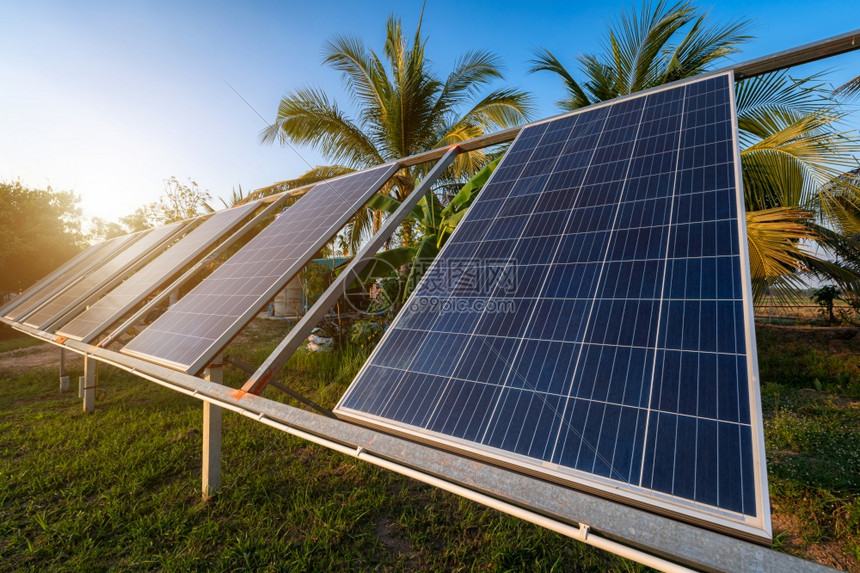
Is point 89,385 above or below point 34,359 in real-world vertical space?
above

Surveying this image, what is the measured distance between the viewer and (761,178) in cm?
689

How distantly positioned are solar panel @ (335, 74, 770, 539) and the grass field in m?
2.10

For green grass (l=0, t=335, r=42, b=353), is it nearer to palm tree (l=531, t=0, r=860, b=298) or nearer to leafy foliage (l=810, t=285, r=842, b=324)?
Result: palm tree (l=531, t=0, r=860, b=298)

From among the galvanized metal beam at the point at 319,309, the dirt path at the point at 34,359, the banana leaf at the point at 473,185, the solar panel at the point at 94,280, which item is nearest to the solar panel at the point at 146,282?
the solar panel at the point at 94,280

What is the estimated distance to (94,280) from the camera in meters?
7.93

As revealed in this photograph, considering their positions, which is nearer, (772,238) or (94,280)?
(772,238)

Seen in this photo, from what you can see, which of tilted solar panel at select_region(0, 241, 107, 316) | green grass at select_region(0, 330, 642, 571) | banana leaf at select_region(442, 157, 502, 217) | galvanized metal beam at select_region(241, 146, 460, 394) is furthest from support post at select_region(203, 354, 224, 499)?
tilted solar panel at select_region(0, 241, 107, 316)

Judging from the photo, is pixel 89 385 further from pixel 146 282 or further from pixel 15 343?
pixel 15 343

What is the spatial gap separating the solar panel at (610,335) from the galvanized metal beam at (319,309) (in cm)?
81

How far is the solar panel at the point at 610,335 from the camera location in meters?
1.51

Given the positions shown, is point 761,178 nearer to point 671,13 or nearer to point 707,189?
point 671,13

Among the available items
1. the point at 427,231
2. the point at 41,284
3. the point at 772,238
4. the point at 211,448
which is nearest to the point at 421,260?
the point at 427,231

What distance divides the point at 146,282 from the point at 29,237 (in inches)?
810

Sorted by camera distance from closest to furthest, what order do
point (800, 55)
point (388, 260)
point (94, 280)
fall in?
point (800, 55) → point (388, 260) → point (94, 280)
